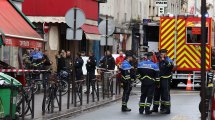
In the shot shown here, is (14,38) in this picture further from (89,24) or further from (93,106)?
(89,24)

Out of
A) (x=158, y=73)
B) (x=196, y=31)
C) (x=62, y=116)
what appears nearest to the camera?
(x=62, y=116)

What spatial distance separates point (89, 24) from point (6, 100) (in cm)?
2463

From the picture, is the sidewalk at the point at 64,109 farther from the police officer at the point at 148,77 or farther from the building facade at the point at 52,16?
the building facade at the point at 52,16

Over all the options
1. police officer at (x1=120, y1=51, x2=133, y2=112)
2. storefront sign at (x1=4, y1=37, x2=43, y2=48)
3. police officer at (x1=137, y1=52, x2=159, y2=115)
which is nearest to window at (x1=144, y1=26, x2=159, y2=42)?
storefront sign at (x1=4, y1=37, x2=43, y2=48)

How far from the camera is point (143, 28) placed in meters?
31.9

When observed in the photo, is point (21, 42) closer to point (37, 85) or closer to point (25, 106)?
point (25, 106)

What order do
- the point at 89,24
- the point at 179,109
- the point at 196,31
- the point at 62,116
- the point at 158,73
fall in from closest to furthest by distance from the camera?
the point at 62,116 < the point at 158,73 < the point at 179,109 < the point at 196,31 < the point at 89,24

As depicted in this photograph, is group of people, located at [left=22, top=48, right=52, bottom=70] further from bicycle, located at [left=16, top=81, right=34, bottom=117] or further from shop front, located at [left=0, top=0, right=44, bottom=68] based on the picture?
bicycle, located at [left=16, top=81, right=34, bottom=117]

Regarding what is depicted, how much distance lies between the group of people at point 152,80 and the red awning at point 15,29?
9.69 feet

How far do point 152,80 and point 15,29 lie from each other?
4.50 meters

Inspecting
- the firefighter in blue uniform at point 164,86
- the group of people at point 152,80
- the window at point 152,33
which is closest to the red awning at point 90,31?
the window at point 152,33

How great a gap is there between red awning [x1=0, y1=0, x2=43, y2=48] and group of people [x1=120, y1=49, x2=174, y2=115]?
9.69 ft

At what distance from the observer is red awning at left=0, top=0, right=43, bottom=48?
18031mm

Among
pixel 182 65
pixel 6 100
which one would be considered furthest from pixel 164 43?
pixel 6 100
